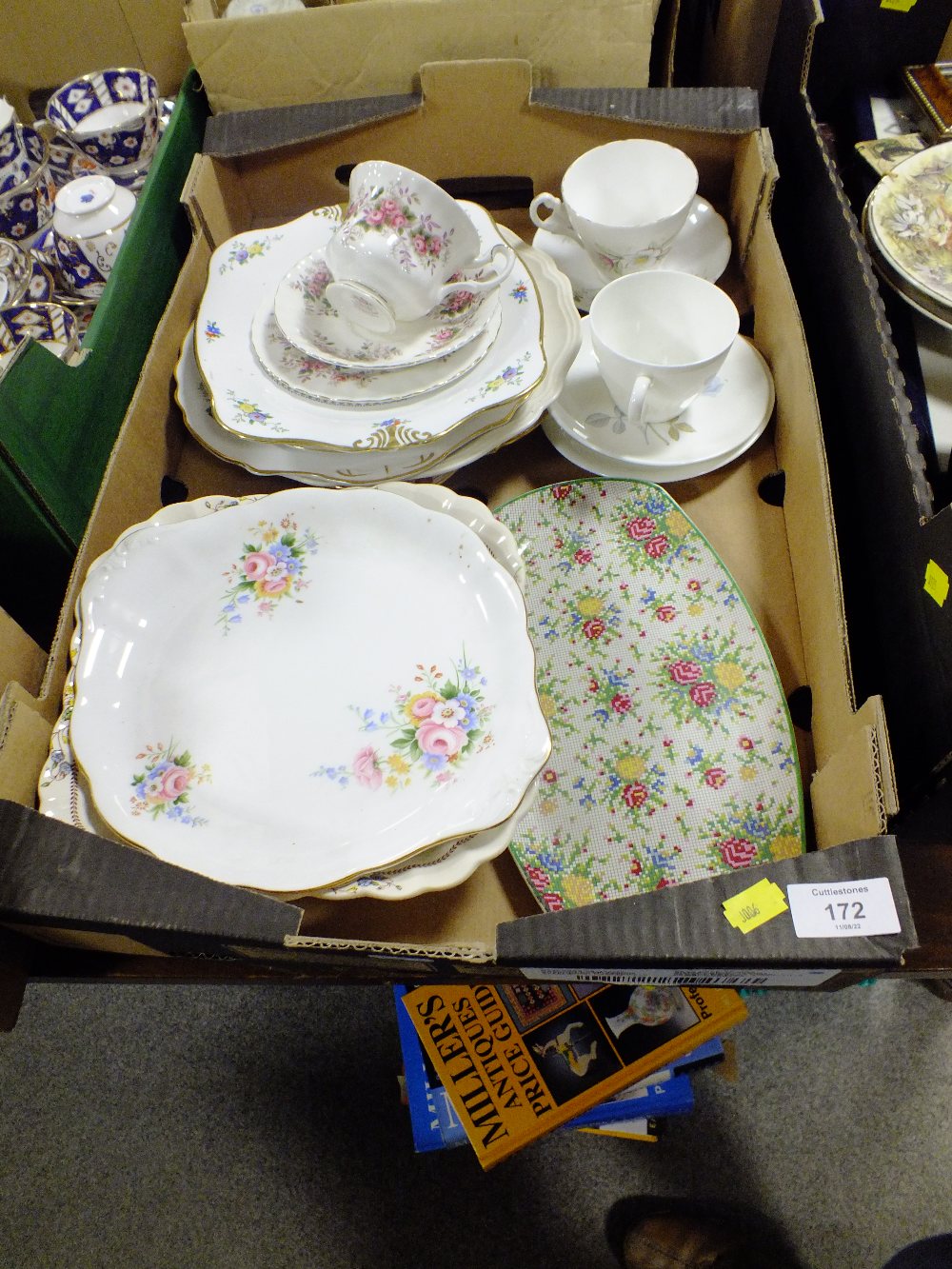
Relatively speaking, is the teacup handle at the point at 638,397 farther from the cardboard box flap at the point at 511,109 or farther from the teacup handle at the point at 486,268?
the cardboard box flap at the point at 511,109

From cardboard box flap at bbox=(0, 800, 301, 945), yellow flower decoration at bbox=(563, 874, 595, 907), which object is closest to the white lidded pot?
cardboard box flap at bbox=(0, 800, 301, 945)

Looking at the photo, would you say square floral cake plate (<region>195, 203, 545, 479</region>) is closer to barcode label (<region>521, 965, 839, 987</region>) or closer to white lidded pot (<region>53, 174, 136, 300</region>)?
white lidded pot (<region>53, 174, 136, 300</region>)

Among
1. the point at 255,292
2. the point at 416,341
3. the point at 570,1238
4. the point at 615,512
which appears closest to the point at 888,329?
the point at 615,512

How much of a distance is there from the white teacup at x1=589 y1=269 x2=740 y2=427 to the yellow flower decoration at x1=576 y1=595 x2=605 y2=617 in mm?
155

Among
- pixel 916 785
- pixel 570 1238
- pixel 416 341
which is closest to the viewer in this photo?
pixel 916 785

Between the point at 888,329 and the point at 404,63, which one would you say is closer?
the point at 888,329

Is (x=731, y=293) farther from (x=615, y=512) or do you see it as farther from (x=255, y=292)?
(x=255, y=292)

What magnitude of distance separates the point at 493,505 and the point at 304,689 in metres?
0.25

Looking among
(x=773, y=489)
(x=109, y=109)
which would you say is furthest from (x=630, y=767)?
(x=109, y=109)

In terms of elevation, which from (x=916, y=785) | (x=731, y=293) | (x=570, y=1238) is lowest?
(x=570, y=1238)

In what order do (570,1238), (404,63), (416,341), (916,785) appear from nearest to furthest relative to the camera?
1. (916,785)
2. (416,341)
3. (404,63)
4. (570,1238)

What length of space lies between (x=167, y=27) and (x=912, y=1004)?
4.79ft

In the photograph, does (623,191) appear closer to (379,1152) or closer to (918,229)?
(918,229)

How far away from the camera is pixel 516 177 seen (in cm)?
95
